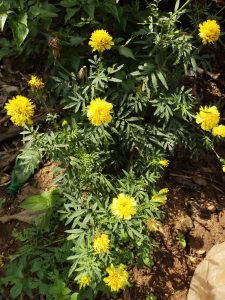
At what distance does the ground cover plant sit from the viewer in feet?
9.01

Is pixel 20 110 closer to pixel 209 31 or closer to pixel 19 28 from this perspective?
pixel 19 28

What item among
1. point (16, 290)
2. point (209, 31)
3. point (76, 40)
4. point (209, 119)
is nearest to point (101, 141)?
point (209, 119)

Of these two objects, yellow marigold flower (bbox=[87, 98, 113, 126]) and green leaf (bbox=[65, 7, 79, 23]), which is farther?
green leaf (bbox=[65, 7, 79, 23])

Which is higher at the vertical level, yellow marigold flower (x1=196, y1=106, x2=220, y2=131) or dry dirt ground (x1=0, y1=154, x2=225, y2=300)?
yellow marigold flower (x1=196, y1=106, x2=220, y2=131)

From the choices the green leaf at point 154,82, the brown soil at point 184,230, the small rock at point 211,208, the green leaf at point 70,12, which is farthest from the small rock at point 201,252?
the green leaf at point 70,12

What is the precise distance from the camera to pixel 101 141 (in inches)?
123

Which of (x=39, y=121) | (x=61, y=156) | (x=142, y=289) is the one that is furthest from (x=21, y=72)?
(x=142, y=289)

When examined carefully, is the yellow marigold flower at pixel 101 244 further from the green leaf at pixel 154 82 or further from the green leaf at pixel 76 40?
the green leaf at pixel 76 40

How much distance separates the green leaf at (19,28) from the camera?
3260mm

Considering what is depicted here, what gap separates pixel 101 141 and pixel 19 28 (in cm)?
119

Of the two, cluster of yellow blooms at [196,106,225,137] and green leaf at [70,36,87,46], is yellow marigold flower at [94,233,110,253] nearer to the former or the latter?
cluster of yellow blooms at [196,106,225,137]

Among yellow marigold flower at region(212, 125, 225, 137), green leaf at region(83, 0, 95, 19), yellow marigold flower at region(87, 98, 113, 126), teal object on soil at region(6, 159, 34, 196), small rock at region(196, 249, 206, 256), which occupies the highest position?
green leaf at region(83, 0, 95, 19)

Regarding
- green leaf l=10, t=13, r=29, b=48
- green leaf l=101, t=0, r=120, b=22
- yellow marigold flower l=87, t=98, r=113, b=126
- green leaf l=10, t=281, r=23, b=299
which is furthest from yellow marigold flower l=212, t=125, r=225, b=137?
green leaf l=10, t=281, r=23, b=299

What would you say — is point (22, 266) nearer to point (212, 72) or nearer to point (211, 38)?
point (211, 38)
